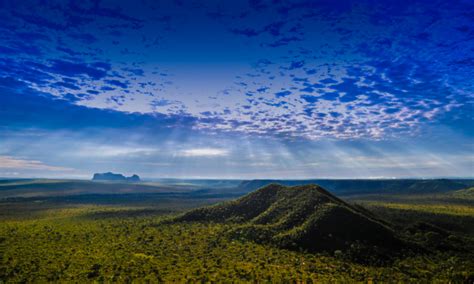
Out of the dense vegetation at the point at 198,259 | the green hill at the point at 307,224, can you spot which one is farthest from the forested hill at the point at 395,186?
the dense vegetation at the point at 198,259

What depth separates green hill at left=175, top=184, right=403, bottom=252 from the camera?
94.2ft

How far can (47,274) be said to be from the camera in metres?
21.4

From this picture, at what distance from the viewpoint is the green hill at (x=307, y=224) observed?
2870 cm

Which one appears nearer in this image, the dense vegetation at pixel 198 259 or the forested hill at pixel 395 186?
the dense vegetation at pixel 198 259

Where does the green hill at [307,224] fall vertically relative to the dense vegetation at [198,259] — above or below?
above

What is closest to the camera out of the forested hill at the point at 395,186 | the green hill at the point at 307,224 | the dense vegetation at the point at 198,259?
the dense vegetation at the point at 198,259

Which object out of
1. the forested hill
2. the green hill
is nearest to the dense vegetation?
the green hill

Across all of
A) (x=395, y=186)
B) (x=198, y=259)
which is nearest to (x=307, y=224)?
(x=198, y=259)

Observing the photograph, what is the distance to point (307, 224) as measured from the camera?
105 feet

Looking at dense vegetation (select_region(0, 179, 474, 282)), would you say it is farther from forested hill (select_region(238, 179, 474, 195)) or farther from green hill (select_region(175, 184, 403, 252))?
forested hill (select_region(238, 179, 474, 195))

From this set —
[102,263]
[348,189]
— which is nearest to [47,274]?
[102,263]

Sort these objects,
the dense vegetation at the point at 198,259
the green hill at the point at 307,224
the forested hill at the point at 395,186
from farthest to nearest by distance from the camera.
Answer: the forested hill at the point at 395,186 < the green hill at the point at 307,224 < the dense vegetation at the point at 198,259

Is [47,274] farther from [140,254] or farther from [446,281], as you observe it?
[446,281]

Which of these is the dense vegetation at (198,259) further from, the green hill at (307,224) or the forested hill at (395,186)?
the forested hill at (395,186)
